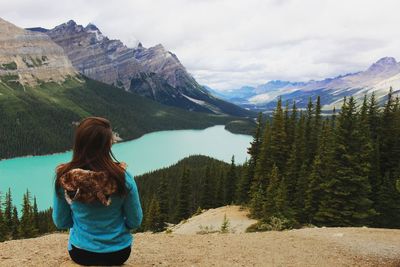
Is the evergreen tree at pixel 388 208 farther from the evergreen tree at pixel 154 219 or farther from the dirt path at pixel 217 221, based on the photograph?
the evergreen tree at pixel 154 219

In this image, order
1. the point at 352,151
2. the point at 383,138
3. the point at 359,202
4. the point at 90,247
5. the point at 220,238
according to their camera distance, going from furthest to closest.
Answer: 1. the point at 383,138
2. the point at 352,151
3. the point at 359,202
4. the point at 220,238
5. the point at 90,247

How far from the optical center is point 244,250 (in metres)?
14.7

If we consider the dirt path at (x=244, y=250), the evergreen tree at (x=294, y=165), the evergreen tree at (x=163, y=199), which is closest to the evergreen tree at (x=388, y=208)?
the evergreen tree at (x=294, y=165)

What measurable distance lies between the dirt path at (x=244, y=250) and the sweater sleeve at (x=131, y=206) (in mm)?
4017

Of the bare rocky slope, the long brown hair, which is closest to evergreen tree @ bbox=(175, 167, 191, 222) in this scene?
the bare rocky slope

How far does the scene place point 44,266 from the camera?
10383 millimetres

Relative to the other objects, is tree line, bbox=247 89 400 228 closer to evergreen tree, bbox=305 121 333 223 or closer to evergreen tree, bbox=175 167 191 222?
evergreen tree, bbox=305 121 333 223

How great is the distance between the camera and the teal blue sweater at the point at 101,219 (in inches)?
276

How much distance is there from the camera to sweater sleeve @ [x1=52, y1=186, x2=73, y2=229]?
7.11m

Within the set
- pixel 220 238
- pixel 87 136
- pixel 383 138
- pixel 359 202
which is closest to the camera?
pixel 87 136

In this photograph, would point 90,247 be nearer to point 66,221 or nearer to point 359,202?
point 66,221

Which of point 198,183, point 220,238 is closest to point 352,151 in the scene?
point 220,238

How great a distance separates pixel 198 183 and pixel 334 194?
68.7 meters

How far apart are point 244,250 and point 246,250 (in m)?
0.08
